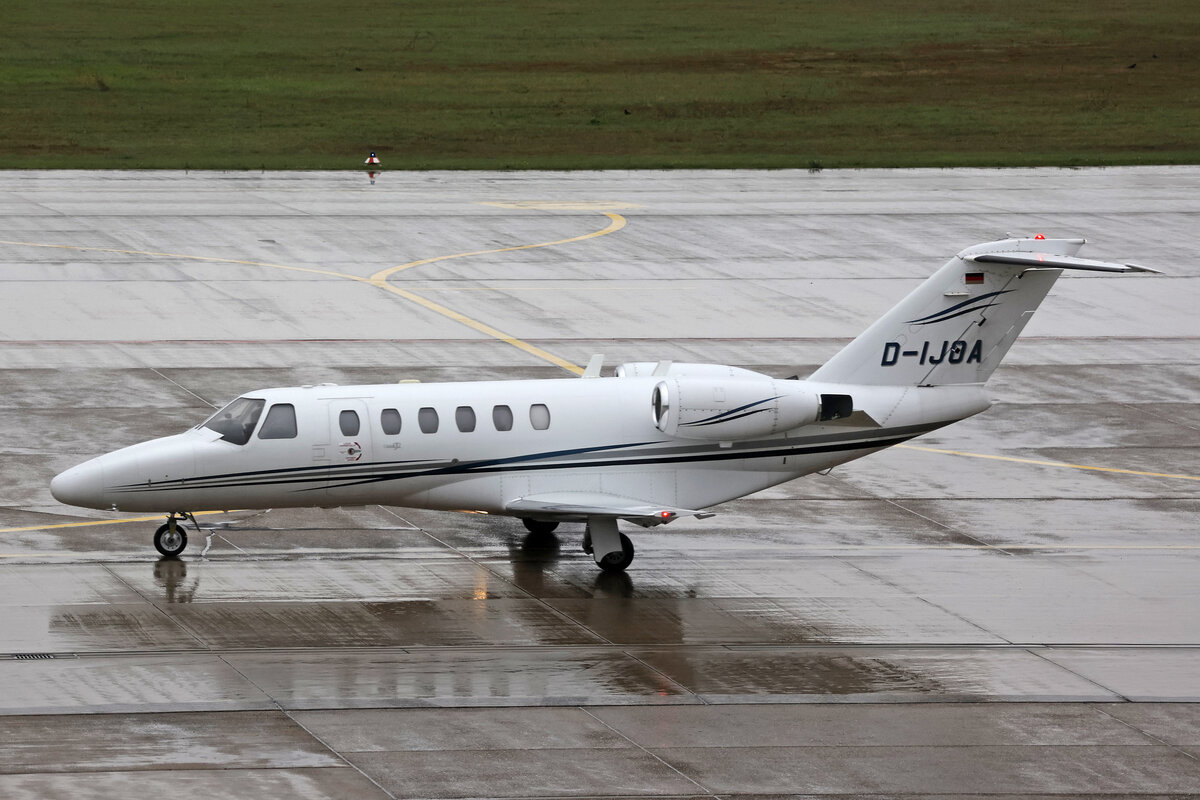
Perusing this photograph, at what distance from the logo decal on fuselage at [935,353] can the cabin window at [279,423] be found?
332 inches

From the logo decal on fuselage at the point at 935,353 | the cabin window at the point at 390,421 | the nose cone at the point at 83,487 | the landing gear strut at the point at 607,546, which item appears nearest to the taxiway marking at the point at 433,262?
the logo decal on fuselage at the point at 935,353

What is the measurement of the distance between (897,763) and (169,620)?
31.2ft

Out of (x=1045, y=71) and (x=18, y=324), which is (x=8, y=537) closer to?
(x=18, y=324)

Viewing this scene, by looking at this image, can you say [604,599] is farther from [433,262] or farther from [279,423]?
[433,262]

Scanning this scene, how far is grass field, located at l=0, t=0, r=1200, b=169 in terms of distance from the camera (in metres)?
71.9

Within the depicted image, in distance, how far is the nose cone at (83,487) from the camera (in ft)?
80.3

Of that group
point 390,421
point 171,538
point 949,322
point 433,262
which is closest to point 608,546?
point 390,421

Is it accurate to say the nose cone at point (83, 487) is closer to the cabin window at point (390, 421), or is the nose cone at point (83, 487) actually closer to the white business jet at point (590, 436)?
the white business jet at point (590, 436)

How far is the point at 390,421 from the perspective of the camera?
24828 millimetres

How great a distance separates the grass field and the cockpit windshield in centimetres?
4230

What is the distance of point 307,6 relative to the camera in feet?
361

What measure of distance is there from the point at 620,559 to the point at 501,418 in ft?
8.40

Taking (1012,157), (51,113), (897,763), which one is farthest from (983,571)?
(51,113)

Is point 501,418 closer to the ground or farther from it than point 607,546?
farther from it
